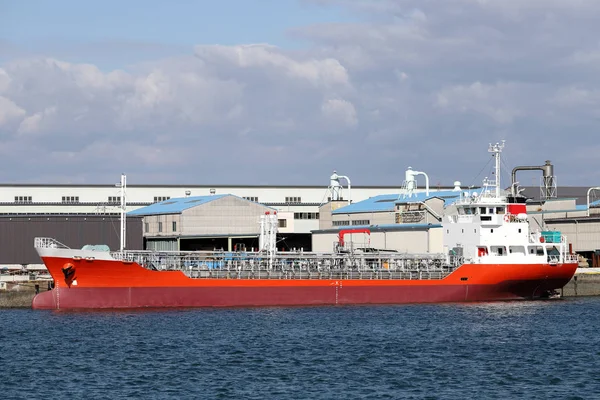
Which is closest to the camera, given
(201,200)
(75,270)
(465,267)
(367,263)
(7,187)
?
(75,270)

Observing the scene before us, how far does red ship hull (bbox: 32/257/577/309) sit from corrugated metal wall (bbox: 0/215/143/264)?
21.8 metres

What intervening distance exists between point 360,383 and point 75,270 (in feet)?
85.9

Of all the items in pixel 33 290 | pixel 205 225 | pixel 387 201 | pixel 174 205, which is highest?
pixel 174 205

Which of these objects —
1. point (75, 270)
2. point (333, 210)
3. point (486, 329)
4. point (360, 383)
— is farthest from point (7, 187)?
point (360, 383)

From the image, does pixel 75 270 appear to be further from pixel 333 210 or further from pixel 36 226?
pixel 333 210

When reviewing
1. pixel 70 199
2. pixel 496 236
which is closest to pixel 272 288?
pixel 496 236

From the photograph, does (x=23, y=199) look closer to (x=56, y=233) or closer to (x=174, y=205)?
(x=174, y=205)

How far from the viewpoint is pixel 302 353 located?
43.4 meters

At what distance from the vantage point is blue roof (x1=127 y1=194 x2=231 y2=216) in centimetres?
9438

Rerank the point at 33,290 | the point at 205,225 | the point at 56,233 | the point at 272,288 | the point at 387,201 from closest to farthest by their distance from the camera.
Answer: the point at 272,288, the point at 33,290, the point at 56,233, the point at 205,225, the point at 387,201

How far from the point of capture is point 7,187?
341ft

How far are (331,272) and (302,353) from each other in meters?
20.0

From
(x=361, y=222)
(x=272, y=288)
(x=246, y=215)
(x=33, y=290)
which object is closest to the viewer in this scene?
(x=272, y=288)

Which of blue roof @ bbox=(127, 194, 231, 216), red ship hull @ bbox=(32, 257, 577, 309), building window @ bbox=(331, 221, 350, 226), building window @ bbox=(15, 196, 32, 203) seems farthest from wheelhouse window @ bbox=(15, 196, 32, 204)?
red ship hull @ bbox=(32, 257, 577, 309)
